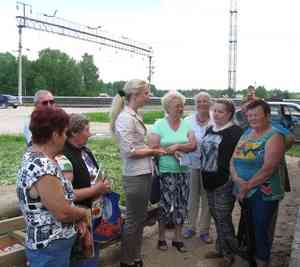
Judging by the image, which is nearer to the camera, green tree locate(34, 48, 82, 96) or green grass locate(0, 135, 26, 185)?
green grass locate(0, 135, 26, 185)

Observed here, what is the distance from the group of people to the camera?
100 inches

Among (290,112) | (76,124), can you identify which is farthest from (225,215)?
(290,112)

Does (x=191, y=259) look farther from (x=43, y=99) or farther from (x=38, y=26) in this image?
(x=38, y=26)

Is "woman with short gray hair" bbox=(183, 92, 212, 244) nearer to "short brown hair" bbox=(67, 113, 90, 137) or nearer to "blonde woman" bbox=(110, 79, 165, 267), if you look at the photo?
"blonde woman" bbox=(110, 79, 165, 267)

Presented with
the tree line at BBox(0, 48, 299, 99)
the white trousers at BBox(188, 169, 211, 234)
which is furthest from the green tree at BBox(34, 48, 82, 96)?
the white trousers at BBox(188, 169, 211, 234)

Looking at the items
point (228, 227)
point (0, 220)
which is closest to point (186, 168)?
point (228, 227)

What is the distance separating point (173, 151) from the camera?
4.52m

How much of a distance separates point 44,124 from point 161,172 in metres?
2.28

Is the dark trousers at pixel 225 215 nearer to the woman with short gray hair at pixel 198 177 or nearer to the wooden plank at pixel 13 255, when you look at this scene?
the woman with short gray hair at pixel 198 177

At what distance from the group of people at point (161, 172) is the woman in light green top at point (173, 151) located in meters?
0.01

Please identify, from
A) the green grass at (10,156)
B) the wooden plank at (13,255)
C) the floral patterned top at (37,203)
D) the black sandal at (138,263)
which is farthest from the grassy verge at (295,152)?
the floral patterned top at (37,203)

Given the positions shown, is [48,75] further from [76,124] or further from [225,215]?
[76,124]

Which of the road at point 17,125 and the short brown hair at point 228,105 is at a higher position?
the short brown hair at point 228,105

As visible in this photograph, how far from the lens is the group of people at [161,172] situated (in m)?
2.54
